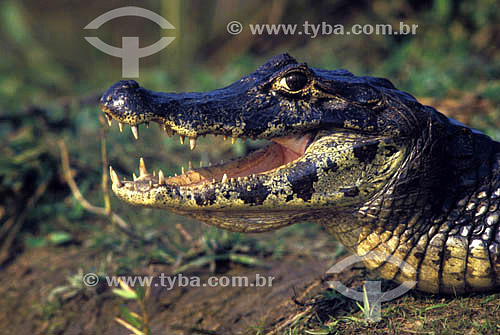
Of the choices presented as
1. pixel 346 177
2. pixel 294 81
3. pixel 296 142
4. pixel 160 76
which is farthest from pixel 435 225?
pixel 160 76

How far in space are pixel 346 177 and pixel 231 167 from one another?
59cm

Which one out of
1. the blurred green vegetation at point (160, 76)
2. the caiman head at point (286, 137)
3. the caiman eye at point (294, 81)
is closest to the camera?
the caiman head at point (286, 137)

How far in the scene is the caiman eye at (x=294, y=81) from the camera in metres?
2.43

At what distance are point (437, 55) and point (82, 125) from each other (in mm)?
4257

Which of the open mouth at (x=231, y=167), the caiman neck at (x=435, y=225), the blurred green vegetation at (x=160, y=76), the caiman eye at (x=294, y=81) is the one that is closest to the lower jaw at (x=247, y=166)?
the open mouth at (x=231, y=167)

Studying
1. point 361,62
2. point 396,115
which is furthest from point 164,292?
point 361,62

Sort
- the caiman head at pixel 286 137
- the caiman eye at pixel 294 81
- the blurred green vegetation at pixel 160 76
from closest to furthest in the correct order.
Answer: the caiman head at pixel 286 137 → the caiman eye at pixel 294 81 → the blurred green vegetation at pixel 160 76

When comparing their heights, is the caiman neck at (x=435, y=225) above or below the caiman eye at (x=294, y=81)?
below

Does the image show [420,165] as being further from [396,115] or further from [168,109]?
[168,109]

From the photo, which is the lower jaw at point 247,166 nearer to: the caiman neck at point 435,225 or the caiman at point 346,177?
the caiman at point 346,177

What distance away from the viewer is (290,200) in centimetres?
231

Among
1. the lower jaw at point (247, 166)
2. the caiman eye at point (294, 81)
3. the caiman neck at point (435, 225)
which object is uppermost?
the caiman eye at point (294, 81)

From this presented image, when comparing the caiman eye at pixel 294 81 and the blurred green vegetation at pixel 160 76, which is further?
the blurred green vegetation at pixel 160 76

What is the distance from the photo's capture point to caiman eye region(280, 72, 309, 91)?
2428 millimetres
